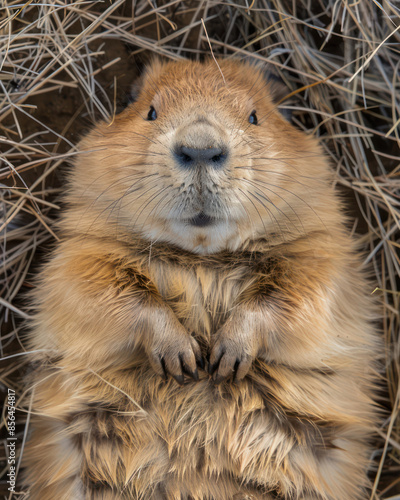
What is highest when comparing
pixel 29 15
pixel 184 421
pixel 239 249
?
pixel 29 15

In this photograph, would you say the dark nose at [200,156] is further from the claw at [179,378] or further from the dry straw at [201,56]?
the dry straw at [201,56]

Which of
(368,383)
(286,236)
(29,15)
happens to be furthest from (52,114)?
(368,383)

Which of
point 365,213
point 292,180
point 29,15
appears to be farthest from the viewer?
point 365,213

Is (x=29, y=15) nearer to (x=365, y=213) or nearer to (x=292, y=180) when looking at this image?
(x=292, y=180)

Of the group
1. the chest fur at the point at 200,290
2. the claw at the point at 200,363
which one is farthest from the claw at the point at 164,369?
the chest fur at the point at 200,290

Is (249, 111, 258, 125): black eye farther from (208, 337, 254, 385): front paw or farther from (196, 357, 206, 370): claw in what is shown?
(196, 357, 206, 370): claw

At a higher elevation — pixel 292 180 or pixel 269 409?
pixel 292 180
